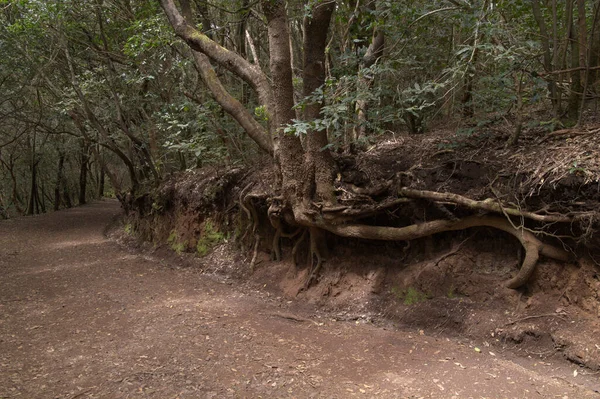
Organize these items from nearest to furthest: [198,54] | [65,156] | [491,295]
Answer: [491,295]
[198,54]
[65,156]

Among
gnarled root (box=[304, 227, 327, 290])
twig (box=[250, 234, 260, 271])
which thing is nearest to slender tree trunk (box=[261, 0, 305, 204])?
gnarled root (box=[304, 227, 327, 290])

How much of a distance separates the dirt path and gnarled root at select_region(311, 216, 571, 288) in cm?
115

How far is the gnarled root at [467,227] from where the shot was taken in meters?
5.44

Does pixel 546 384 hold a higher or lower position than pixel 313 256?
lower

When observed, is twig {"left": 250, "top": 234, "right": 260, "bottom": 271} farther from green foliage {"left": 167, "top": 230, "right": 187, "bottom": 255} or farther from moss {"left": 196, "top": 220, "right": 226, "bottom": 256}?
green foliage {"left": 167, "top": 230, "right": 187, "bottom": 255}

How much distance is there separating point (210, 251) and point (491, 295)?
6.43 m

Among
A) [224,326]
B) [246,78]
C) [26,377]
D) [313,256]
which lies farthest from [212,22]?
[26,377]

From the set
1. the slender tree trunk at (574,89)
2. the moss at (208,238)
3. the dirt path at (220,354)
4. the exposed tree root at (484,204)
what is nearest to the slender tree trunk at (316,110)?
the exposed tree root at (484,204)

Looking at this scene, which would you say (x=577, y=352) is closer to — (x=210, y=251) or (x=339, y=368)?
(x=339, y=368)

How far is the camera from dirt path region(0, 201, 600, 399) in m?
4.55

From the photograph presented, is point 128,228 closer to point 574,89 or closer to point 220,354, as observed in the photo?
point 220,354

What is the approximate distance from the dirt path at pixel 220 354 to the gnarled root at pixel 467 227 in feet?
3.76

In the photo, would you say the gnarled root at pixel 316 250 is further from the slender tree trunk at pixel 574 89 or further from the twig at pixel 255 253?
the slender tree trunk at pixel 574 89

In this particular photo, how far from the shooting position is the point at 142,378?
4.75 metres
